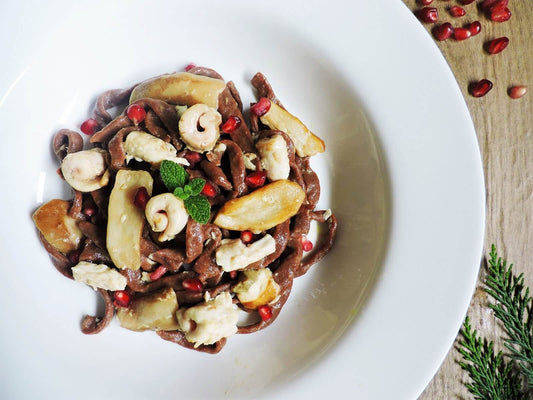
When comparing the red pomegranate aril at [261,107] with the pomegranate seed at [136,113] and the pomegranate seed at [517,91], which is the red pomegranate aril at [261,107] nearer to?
the pomegranate seed at [136,113]

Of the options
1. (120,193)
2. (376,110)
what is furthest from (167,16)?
(376,110)

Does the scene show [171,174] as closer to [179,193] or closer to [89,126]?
[179,193]

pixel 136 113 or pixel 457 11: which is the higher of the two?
pixel 136 113

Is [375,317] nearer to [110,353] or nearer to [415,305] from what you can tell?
[415,305]

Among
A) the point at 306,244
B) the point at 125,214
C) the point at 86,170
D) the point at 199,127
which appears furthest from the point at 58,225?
the point at 306,244

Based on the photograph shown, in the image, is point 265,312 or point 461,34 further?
point 461,34
